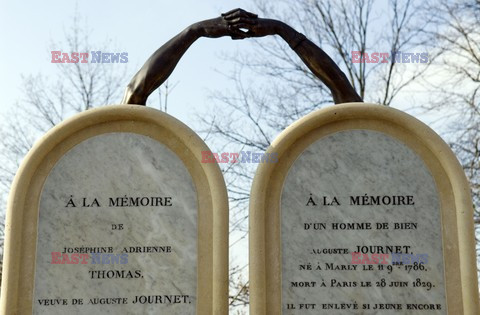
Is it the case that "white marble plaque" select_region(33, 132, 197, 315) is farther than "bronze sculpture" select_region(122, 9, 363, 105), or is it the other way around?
"bronze sculpture" select_region(122, 9, 363, 105)

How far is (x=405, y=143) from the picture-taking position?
18.0 feet

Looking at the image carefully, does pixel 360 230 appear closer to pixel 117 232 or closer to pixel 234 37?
pixel 117 232

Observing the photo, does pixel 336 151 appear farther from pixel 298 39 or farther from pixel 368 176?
pixel 298 39

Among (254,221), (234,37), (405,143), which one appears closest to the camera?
(254,221)

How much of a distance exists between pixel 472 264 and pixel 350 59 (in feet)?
34.4

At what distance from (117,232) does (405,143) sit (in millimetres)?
2585

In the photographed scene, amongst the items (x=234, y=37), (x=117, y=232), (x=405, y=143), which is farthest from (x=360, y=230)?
(x=234, y=37)

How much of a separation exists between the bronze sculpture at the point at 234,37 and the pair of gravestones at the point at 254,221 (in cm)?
66

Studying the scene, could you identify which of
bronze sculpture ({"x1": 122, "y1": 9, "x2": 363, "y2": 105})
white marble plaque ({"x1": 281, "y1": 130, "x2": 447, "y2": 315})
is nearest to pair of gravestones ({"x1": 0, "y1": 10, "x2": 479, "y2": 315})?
white marble plaque ({"x1": 281, "y1": 130, "x2": 447, "y2": 315})

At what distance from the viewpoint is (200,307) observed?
5105 millimetres

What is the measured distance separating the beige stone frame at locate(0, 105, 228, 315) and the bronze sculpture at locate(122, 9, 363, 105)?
55 centimetres

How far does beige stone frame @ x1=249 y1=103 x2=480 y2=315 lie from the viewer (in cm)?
510

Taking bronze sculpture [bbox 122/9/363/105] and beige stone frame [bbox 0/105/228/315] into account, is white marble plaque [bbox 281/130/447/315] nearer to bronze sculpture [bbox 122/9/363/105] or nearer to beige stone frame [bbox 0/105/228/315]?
beige stone frame [bbox 0/105/228/315]

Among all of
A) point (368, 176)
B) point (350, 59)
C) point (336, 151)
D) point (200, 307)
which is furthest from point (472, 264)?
point (350, 59)
